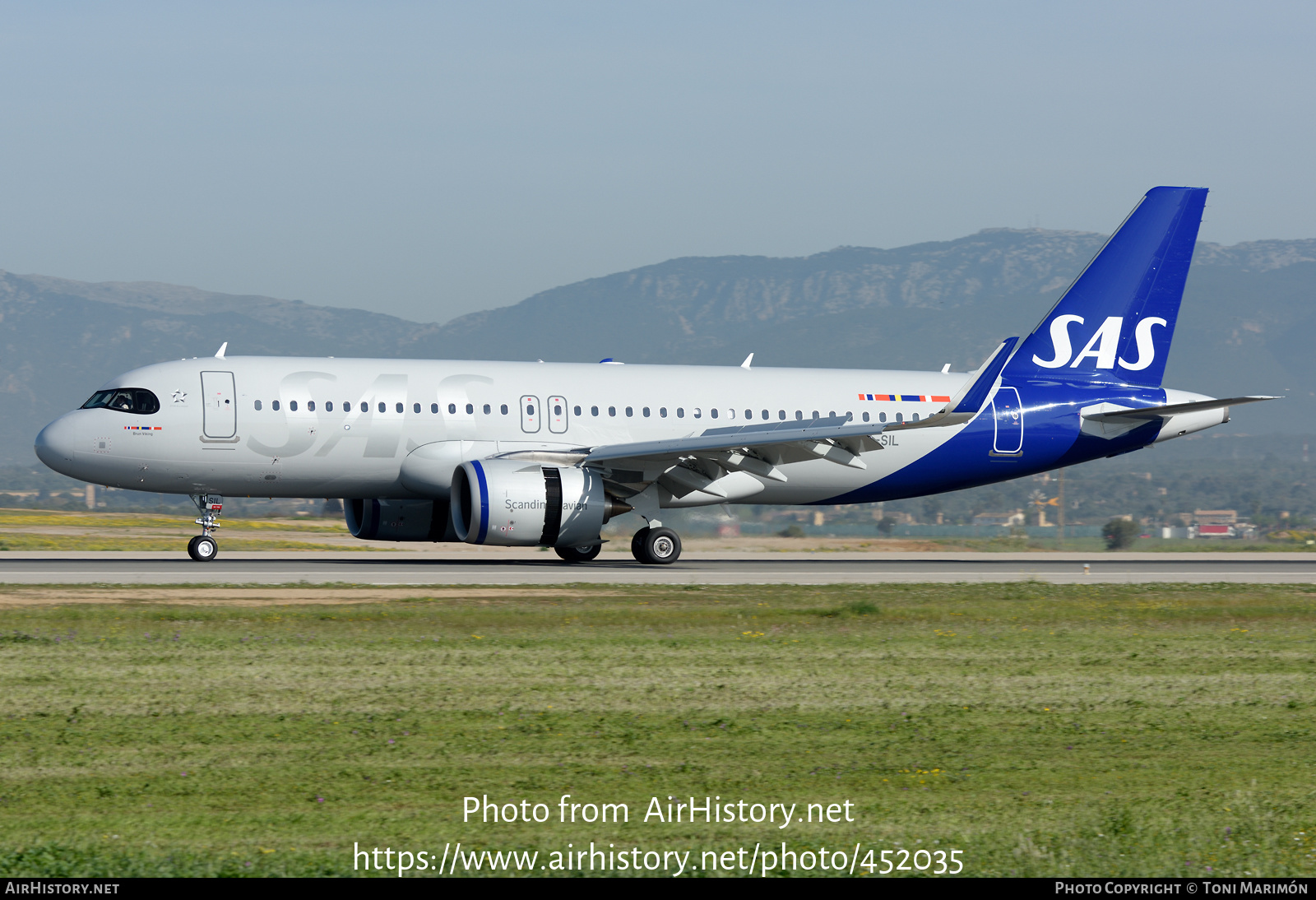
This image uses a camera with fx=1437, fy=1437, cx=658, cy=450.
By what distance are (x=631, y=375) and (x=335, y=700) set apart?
832 inches

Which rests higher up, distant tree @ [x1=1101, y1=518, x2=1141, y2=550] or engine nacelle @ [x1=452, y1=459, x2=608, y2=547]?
engine nacelle @ [x1=452, y1=459, x2=608, y2=547]

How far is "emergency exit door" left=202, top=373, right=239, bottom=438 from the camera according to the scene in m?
29.6

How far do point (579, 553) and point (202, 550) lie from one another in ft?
26.5

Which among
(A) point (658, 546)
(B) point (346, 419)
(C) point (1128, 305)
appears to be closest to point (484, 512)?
(B) point (346, 419)

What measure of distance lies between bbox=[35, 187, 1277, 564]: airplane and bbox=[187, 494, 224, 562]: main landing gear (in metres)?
0.06

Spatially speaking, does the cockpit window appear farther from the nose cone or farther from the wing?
the wing

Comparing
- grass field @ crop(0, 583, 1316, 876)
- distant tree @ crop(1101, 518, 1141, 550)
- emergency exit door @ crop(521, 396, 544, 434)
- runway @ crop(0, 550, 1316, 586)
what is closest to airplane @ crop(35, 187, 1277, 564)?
emergency exit door @ crop(521, 396, 544, 434)

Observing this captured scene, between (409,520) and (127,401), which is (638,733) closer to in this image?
(409,520)

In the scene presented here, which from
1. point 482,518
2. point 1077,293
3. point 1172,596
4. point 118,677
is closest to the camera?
point 118,677

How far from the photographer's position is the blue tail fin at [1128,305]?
35125 mm

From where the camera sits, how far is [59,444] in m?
29.4
